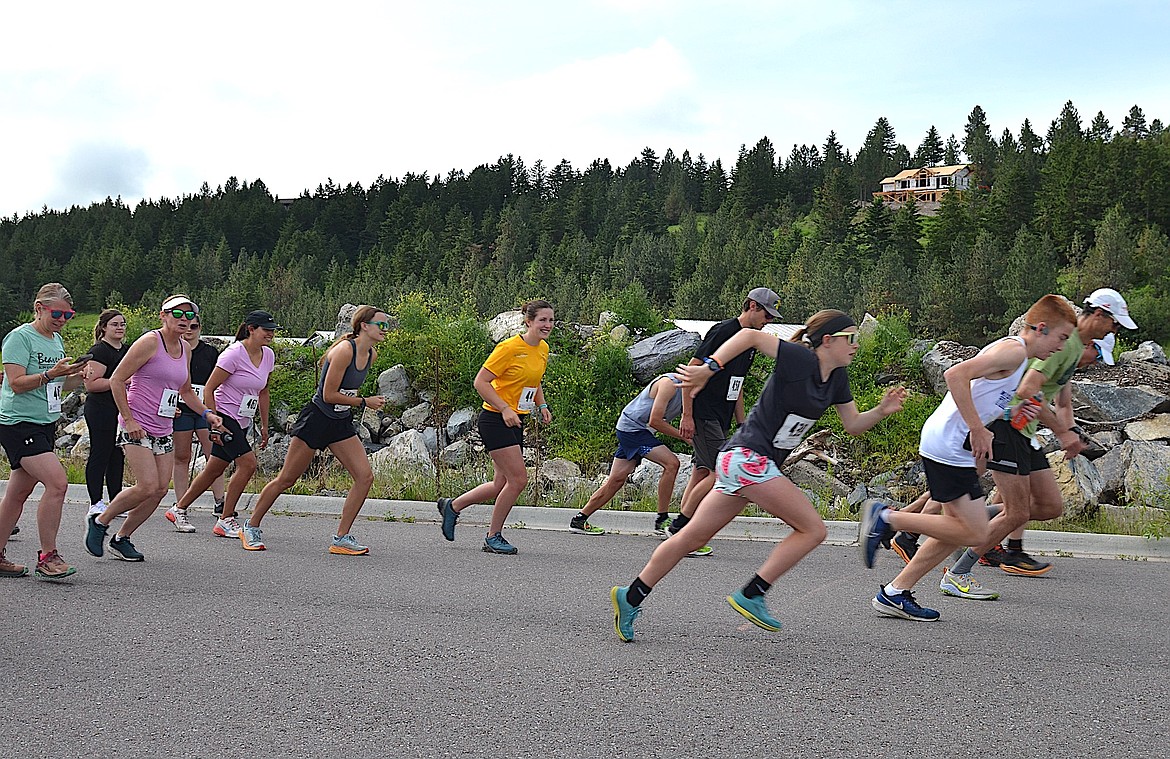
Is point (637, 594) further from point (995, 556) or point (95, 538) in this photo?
point (95, 538)

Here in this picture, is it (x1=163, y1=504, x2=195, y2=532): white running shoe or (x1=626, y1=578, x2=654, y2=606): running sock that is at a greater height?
(x1=626, y1=578, x2=654, y2=606): running sock

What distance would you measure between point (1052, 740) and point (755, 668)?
1343 mm

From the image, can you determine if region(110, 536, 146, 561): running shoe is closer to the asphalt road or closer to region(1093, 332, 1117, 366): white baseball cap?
the asphalt road

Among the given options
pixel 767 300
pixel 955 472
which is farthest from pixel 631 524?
pixel 955 472

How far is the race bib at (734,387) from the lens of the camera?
816 cm

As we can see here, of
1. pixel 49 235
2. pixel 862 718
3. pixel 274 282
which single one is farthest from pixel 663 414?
pixel 49 235

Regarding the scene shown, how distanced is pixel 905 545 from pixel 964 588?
971mm

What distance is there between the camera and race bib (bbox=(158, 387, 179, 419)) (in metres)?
7.67

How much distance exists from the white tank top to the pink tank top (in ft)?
17.5

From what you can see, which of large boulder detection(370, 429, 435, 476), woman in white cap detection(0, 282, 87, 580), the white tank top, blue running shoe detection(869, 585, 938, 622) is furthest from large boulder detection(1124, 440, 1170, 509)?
woman in white cap detection(0, 282, 87, 580)

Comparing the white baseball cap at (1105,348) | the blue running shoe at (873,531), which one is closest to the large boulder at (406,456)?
the blue running shoe at (873,531)

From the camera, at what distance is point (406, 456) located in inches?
490

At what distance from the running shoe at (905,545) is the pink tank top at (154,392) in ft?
17.6

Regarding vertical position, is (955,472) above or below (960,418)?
below
